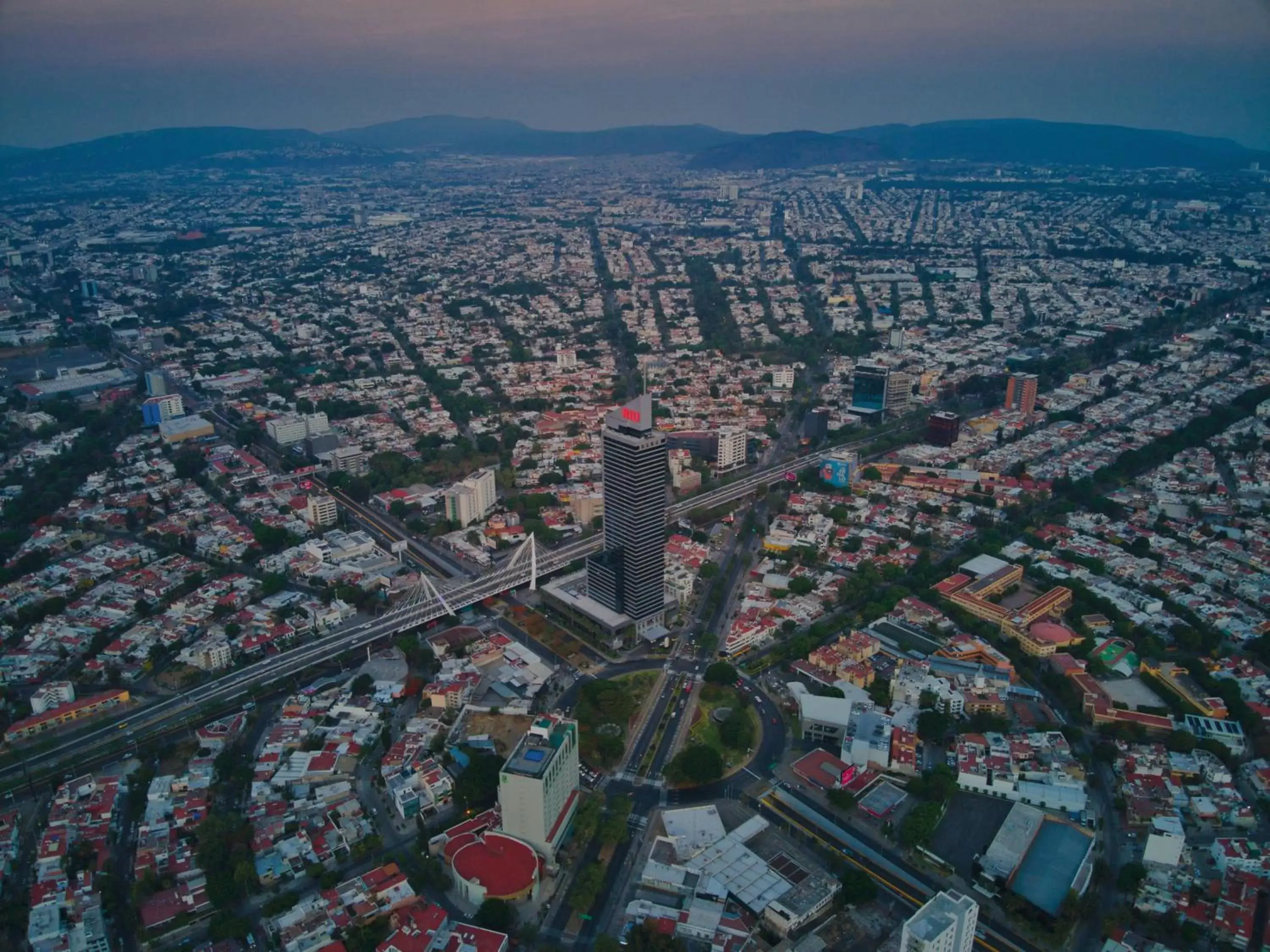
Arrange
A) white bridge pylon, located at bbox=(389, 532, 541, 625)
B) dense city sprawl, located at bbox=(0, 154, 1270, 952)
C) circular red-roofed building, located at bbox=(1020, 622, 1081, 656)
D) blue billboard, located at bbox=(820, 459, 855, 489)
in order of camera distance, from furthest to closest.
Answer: blue billboard, located at bbox=(820, 459, 855, 489)
white bridge pylon, located at bbox=(389, 532, 541, 625)
circular red-roofed building, located at bbox=(1020, 622, 1081, 656)
dense city sprawl, located at bbox=(0, 154, 1270, 952)

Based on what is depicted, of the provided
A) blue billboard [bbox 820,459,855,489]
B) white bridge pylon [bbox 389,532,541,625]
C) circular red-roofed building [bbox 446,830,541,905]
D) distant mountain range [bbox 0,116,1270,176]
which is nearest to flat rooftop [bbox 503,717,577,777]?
circular red-roofed building [bbox 446,830,541,905]

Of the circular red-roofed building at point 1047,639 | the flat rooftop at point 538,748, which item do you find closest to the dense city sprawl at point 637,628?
the flat rooftop at point 538,748

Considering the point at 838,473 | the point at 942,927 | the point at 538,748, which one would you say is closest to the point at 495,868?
the point at 538,748

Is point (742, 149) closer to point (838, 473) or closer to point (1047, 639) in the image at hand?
point (838, 473)

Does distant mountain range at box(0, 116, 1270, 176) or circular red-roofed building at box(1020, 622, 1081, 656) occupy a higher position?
distant mountain range at box(0, 116, 1270, 176)

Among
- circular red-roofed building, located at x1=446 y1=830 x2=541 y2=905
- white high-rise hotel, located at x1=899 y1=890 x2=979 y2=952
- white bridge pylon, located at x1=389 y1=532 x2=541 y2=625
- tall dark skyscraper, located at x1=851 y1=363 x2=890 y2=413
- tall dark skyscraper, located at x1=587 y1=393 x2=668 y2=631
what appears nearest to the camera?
white high-rise hotel, located at x1=899 y1=890 x2=979 y2=952

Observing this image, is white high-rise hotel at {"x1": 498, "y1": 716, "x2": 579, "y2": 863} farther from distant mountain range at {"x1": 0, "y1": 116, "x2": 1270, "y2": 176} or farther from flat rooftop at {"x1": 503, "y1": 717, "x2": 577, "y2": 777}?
distant mountain range at {"x1": 0, "y1": 116, "x2": 1270, "y2": 176}

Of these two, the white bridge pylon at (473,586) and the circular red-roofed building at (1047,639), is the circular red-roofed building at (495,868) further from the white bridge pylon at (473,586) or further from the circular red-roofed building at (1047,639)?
the circular red-roofed building at (1047,639)
